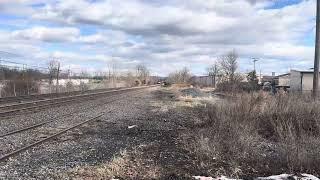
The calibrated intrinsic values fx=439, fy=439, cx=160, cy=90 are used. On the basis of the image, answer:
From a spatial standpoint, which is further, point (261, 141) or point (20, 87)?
point (20, 87)

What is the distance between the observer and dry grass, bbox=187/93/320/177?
9.38 m

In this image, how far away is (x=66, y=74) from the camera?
64688 millimetres

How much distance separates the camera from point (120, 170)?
8.84 meters

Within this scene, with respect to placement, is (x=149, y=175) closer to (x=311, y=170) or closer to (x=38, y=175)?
(x=38, y=175)

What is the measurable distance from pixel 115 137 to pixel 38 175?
593 centimetres

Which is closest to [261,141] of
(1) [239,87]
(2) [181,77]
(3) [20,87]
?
(1) [239,87]

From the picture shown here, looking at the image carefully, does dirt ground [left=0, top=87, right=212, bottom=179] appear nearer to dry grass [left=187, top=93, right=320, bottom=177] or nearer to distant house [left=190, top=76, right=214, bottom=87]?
dry grass [left=187, top=93, right=320, bottom=177]

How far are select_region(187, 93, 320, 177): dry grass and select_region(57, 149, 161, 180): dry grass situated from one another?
1195mm

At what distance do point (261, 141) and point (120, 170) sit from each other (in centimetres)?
617

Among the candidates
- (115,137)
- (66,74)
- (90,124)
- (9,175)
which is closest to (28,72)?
(66,74)

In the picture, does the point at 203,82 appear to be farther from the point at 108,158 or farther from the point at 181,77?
the point at 108,158

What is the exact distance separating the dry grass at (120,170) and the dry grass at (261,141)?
3.92ft

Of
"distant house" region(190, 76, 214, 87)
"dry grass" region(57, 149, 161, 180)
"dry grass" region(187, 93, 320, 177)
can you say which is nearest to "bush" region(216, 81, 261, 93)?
"dry grass" region(187, 93, 320, 177)

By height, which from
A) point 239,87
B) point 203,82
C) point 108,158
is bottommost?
point 203,82
